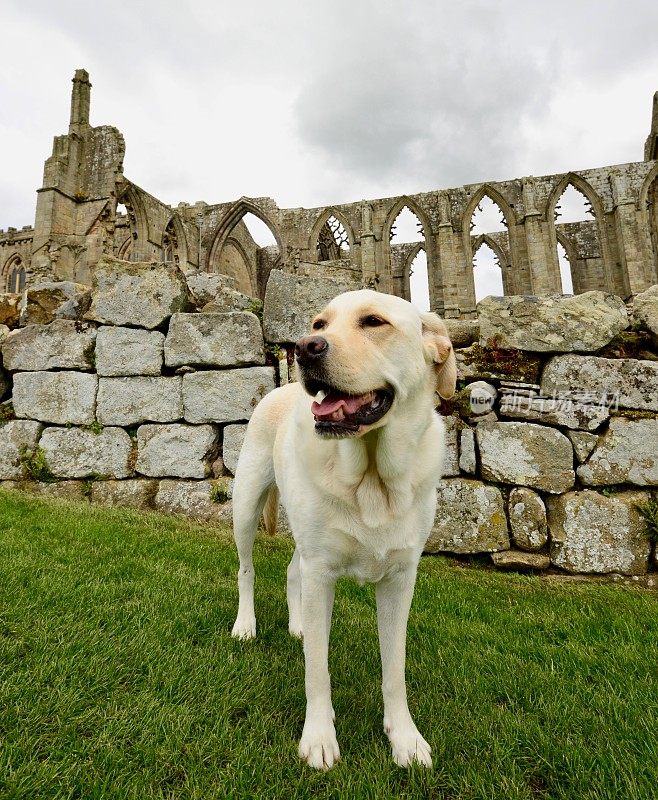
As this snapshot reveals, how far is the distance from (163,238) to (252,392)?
15.2m

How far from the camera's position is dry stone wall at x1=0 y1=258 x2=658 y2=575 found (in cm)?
382

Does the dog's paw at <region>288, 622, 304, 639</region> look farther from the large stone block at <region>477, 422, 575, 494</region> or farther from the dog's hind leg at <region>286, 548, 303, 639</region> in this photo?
the large stone block at <region>477, 422, 575, 494</region>

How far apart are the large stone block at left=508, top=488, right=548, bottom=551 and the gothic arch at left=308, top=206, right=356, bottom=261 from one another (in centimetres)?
1573

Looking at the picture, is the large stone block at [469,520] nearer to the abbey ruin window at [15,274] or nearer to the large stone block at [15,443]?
the large stone block at [15,443]

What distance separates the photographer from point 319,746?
58.0 inches

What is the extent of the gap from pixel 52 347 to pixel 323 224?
15.1 m

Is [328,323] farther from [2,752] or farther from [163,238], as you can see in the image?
[163,238]

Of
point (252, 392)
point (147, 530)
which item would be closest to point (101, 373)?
point (252, 392)

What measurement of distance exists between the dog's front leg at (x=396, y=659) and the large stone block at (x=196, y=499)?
3.04 meters

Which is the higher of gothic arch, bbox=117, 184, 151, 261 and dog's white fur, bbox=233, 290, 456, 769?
gothic arch, bbox=117, 184, 151, 261

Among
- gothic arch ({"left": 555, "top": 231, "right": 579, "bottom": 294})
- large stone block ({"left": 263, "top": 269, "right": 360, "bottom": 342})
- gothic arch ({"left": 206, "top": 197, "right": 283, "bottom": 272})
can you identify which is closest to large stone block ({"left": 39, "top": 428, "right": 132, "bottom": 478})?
large stone block ({"left": 263, "top": 269, "right": 360, "bottom": 342})

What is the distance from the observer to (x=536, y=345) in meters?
4.12

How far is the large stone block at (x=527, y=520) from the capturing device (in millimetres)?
3795

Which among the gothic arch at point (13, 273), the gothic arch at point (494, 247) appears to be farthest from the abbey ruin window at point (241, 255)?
the gothic arch at point (13, 273)
